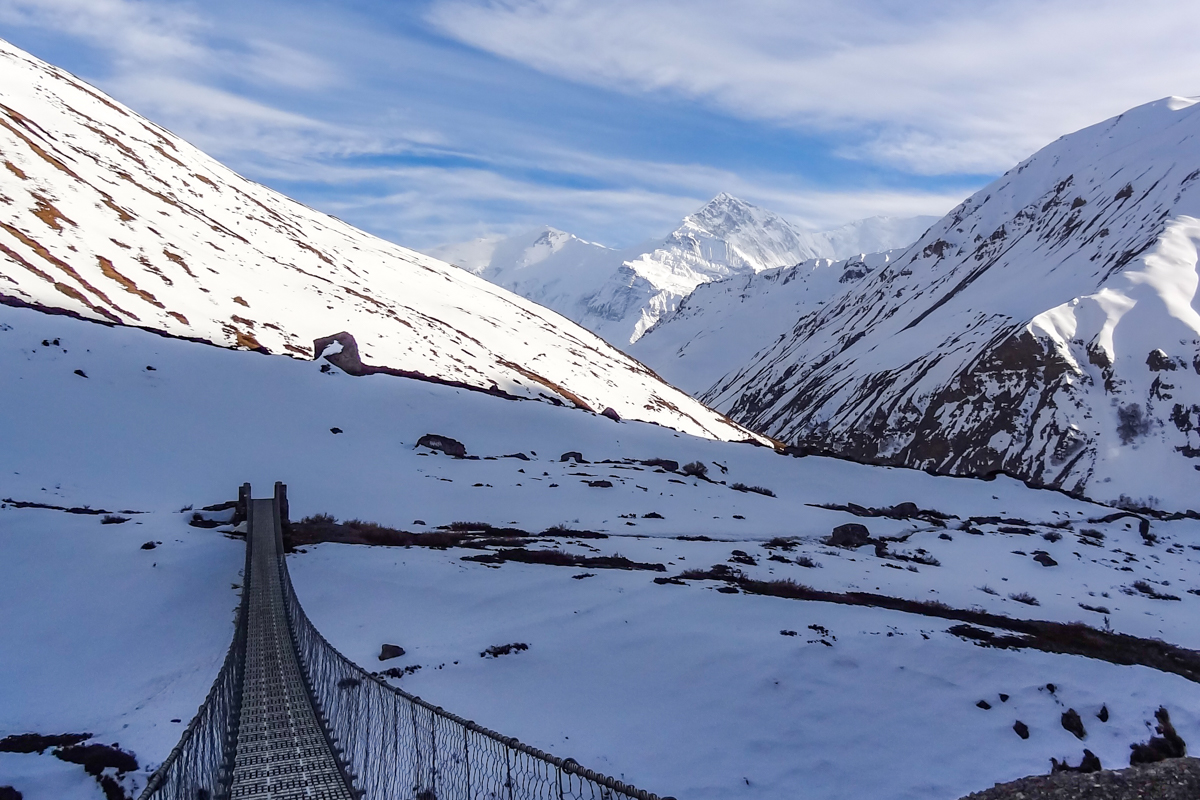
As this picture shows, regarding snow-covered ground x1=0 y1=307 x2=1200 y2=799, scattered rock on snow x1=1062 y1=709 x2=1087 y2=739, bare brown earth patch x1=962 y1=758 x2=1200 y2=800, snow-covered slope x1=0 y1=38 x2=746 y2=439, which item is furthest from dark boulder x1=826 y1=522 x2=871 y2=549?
snow-covered slope x1=0 y1=38 x2=746 y2=439

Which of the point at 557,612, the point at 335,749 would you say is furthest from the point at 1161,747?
the point at 335,749

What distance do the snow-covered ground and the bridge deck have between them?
1.12 m

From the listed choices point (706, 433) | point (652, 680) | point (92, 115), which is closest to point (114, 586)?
point (652, 680)

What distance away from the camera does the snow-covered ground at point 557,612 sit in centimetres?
1481

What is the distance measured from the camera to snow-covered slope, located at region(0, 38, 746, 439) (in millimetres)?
66250

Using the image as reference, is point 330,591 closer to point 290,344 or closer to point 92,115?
point 290,344

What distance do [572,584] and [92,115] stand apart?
145 m

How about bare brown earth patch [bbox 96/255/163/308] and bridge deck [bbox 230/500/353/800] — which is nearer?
bridge deck [bbox 230/500/353/800]

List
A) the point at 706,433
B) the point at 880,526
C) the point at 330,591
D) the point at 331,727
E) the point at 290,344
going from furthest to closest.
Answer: the point at 706,433, the point at 290,344, the point at 880,526, the point at 330,591, the point at 331,727

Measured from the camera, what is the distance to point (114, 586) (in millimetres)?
19391

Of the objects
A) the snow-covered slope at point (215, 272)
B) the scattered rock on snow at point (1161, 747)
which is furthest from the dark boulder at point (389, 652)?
the snow-covered slope at point (215, 272)

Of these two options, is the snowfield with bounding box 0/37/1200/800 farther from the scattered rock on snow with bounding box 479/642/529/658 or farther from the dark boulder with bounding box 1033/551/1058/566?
the dark boulder with bounding box 1033/551/1058/566

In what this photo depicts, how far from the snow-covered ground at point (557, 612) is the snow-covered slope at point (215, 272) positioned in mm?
28365

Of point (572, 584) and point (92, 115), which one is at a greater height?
point (92, 115)
